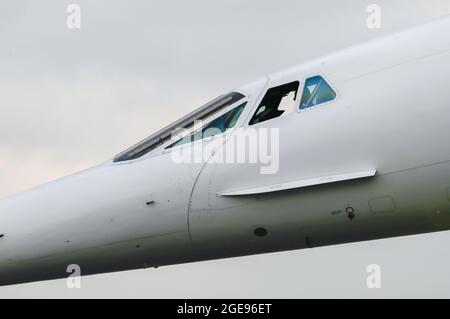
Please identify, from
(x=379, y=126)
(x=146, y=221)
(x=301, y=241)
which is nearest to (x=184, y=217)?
(x=146, y=221)

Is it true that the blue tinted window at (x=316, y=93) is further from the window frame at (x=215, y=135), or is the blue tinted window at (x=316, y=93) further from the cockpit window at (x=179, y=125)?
the cockpit window at (x=179, y=125)

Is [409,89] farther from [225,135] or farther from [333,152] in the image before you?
[225,135]

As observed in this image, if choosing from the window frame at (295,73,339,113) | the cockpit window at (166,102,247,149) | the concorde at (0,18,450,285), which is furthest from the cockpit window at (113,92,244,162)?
the window frame at (295,73,339,113)

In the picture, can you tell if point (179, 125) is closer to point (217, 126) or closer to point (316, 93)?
point (217, 126)

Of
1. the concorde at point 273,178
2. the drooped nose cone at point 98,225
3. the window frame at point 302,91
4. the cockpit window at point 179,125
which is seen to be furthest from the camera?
the cockpit window at point 179,125

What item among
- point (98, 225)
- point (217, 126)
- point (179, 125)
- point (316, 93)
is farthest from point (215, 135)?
point (98, 225)

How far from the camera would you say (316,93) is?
10.9 metres

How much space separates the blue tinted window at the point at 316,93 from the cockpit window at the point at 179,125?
92 centimetres

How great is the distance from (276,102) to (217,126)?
770 millimetres

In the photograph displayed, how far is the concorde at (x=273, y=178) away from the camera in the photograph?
33.2 feet

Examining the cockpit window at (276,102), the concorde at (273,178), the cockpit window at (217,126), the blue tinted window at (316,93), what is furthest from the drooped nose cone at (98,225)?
the blue tinted window at (316,93)

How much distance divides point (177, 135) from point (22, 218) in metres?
2.10

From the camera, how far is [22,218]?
11.4 meters

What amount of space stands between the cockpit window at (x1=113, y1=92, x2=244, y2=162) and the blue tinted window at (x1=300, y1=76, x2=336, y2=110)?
92 centimetres
